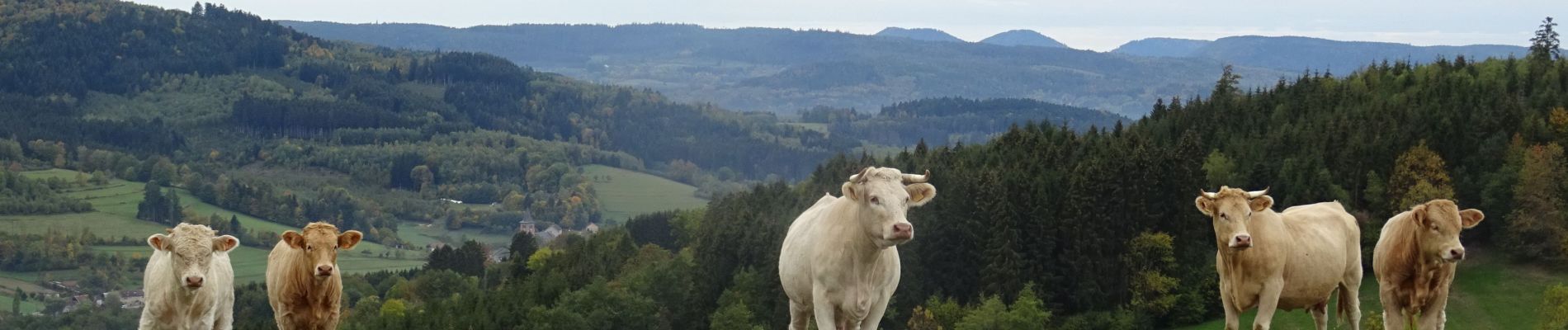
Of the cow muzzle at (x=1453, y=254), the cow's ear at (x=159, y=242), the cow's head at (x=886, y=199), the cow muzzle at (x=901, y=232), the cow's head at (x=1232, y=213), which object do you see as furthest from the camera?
the cow's ear at (x=159, y=242)

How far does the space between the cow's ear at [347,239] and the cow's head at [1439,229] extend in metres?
16.6

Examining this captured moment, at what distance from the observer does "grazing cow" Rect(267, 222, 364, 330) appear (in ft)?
→ 72.3

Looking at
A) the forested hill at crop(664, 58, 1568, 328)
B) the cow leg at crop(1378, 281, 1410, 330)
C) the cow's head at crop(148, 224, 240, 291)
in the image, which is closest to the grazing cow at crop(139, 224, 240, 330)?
the cow's head at crop(148, 224, 240, 291)

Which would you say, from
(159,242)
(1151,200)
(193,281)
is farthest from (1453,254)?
(1151,200)

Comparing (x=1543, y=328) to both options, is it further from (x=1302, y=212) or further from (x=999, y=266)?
(x=1302, y=212)

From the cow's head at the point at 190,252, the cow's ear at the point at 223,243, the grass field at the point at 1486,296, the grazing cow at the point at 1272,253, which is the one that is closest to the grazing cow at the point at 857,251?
the grazing cow at the point at 1272,253

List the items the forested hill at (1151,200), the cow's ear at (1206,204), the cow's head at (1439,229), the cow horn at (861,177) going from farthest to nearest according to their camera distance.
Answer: the forested hill at (1151,200), the cow's head at (1439,229), the cow's ear at (1206,204), the cow horn at (861,177)

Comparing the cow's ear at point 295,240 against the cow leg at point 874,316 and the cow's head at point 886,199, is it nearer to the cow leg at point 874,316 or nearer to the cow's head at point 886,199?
the cow leg at point 874,316

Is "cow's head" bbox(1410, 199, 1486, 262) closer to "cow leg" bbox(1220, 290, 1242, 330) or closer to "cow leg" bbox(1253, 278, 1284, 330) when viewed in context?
"cow leg" bbox(1253, 278, 1284, 330)

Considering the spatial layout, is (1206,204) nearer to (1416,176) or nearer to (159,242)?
(159,242)

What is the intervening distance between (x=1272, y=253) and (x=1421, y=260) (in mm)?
2862

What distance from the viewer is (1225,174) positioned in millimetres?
105812

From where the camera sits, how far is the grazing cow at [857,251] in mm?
17891

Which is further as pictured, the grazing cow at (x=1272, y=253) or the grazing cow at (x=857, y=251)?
the grazing cow at (x=1272, y=253)
